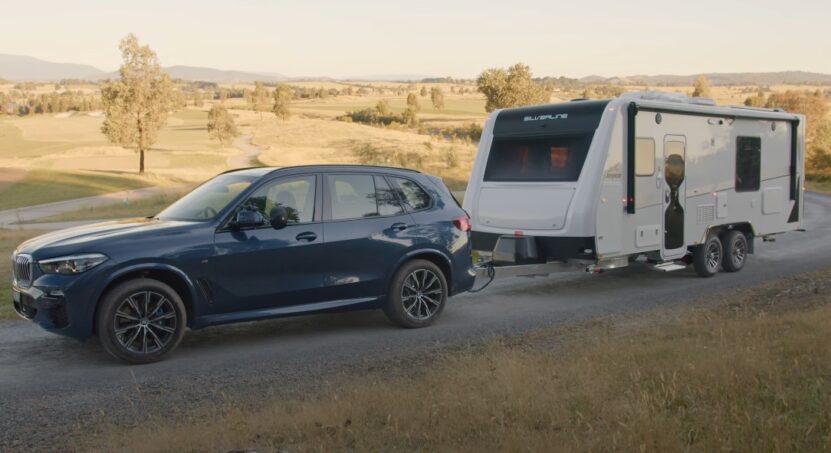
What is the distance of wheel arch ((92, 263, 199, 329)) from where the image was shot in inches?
280

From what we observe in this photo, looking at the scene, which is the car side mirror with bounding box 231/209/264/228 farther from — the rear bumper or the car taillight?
the rear bumper

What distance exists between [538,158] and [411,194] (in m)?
2.82

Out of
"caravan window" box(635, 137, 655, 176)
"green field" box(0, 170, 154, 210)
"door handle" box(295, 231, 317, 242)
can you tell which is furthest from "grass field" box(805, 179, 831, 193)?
"green field" box(0, 170, 154, 210)

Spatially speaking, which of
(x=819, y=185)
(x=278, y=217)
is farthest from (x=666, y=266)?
(x=819, y=185)

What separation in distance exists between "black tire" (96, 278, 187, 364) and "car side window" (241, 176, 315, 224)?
48.9 inches

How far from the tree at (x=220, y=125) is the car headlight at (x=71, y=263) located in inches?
3391

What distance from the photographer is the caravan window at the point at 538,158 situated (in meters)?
10.8

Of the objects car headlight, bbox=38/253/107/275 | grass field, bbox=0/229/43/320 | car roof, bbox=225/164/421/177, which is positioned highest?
car roof, bbox=225/164/421/177

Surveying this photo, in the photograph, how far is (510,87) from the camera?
66.8 m

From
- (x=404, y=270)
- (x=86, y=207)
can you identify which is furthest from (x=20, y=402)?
(x=86, y=207)

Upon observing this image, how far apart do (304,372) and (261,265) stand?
1.29 metres

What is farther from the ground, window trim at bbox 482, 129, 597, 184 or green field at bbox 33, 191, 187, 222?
window trim at bbox 482, 129, 597, 184

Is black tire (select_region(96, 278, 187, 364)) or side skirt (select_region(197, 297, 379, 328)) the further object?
side skirt (select_region(197, 297, 379, 328))

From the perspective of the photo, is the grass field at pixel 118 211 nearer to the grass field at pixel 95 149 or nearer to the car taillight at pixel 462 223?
the grass field at pixel 95 149
